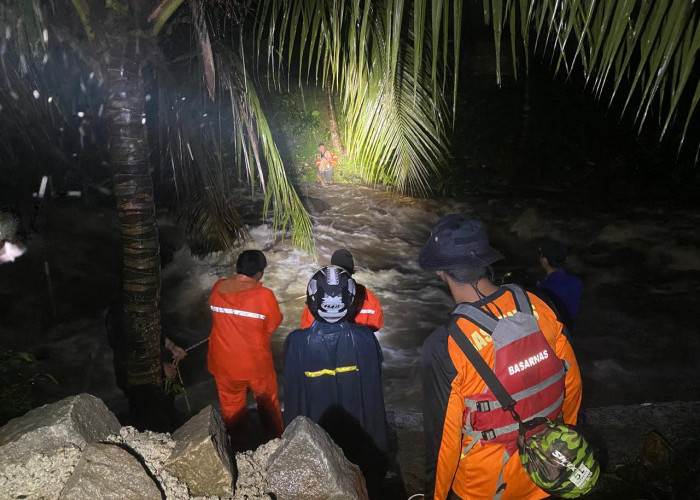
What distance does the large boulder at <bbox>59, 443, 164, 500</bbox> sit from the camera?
4.66 ft

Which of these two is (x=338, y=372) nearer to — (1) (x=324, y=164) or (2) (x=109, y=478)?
(2) (x=109, y=478)

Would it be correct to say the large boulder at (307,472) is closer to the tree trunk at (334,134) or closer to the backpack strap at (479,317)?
the backpack strap at (479,317)

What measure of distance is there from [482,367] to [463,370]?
3.0 inches

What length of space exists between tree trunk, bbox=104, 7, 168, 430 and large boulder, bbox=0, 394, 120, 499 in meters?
1.81

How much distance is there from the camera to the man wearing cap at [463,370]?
6.22ft

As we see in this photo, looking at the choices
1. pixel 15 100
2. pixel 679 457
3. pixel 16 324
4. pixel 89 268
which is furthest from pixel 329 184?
pixel 679 457

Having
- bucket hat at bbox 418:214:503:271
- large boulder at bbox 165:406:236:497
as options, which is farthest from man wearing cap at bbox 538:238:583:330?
large boulder at bbox 165:406:236:497

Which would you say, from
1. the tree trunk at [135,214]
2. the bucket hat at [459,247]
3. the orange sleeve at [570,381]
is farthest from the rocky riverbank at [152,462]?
the tree trunk at [135,214]

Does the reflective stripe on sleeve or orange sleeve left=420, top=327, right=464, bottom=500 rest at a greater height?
orange sleeve left=420, top=327, right=464, bottom=500

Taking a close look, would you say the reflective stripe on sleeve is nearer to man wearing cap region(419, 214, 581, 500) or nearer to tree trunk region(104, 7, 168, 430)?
tree trunk region(104, 7, 168, 430)

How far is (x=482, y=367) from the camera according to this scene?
1.85m

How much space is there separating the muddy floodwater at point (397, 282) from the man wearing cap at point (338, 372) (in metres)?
2.16

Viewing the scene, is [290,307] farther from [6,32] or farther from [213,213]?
[6,32]

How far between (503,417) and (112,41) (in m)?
3.13
